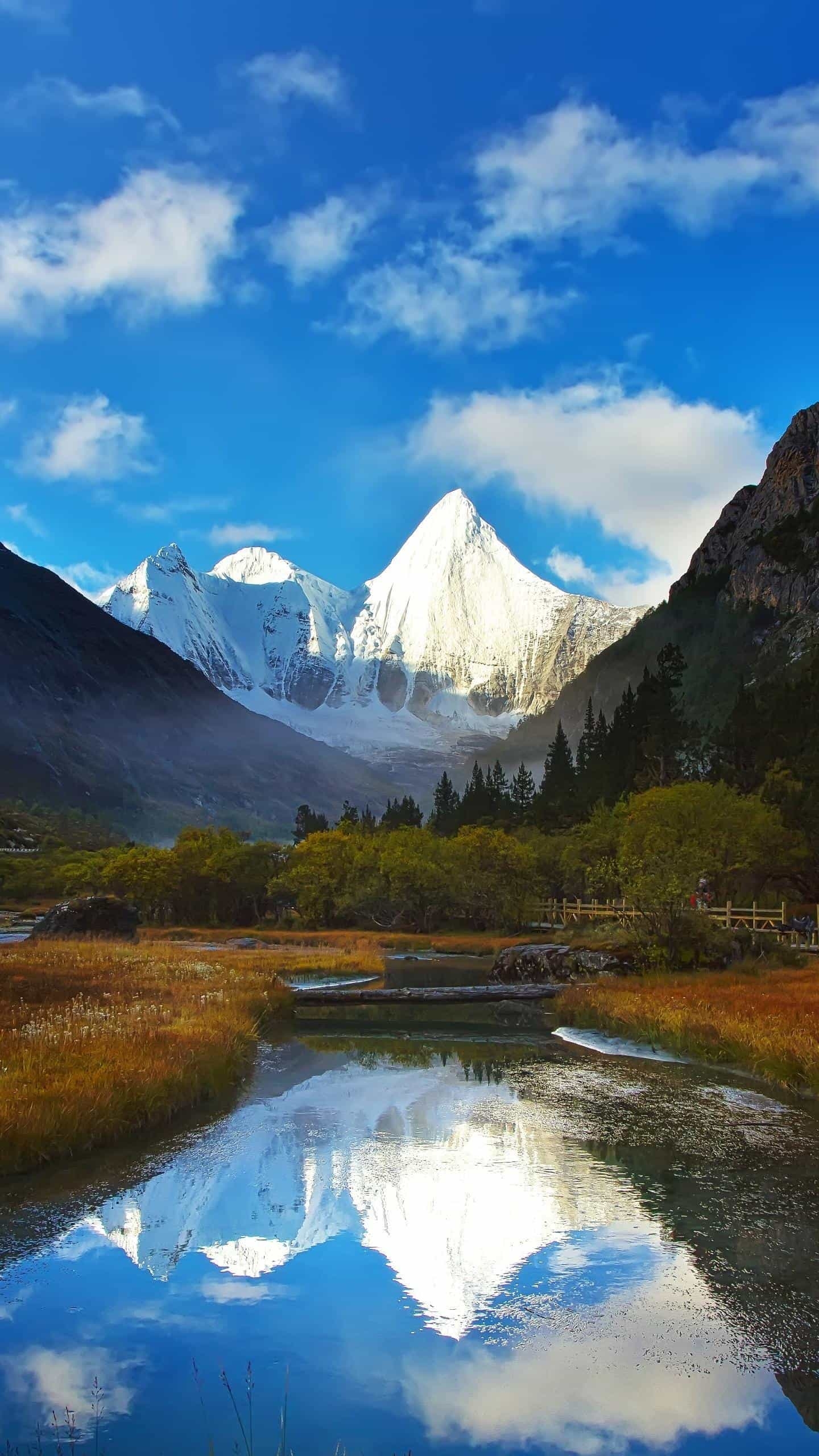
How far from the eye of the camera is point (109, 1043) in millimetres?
21672

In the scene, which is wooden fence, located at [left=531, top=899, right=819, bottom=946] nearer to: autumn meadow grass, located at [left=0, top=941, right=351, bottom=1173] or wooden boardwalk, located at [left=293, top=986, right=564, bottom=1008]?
wooden boardwalk, located at [left=293, top=986, right=564, bottom=1008]

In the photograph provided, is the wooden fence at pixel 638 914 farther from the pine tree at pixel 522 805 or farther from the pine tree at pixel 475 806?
the pine tree at pixel 475 806

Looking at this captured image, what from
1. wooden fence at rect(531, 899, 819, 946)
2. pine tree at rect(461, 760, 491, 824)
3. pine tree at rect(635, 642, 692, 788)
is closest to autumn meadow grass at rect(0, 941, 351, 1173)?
wooden fence at rect(531, 899, 819, 946)

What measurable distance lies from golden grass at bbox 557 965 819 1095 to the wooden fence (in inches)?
338

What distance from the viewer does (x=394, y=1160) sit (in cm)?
1644

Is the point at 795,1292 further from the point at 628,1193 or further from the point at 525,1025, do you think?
the point at 525,1025

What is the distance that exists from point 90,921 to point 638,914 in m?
37.1

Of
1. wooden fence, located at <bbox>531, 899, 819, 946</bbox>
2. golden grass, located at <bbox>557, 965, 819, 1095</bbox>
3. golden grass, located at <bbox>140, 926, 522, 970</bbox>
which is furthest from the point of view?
golden grass, located at <bbox>140, 926, 522, 970</bbox>

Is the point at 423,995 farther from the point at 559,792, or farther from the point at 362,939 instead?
the point at 559,792

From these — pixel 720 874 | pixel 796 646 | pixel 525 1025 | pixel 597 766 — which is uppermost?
pixel 796 646

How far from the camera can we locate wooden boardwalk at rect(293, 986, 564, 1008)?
4222 centimetres

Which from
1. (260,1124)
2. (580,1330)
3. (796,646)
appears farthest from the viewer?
(796,646)

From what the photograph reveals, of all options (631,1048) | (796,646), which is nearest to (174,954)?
(631,1048)

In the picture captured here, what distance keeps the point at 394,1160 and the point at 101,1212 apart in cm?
499
